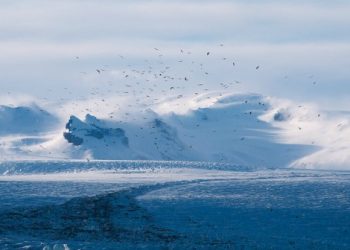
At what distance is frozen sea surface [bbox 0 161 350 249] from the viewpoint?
3959 centimetres

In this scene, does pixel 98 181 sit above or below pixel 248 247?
above

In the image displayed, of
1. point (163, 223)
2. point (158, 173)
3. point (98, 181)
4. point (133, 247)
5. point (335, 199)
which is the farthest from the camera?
point (158, 173)

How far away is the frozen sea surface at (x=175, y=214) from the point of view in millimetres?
39594

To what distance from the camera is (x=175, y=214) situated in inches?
1804

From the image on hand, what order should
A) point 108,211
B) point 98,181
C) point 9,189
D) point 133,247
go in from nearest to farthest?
point 133,247 → point 108,211 → point 9,189 → point 98,181

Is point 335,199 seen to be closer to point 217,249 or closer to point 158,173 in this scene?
point 217,249

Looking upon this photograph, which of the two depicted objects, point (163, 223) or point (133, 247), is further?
point (163, 223)

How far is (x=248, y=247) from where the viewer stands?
3888cm

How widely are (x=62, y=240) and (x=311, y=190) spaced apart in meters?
22.3

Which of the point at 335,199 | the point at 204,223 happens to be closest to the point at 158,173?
the point at 335,199

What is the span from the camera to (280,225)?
143ft

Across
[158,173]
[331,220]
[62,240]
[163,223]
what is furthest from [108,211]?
[158,173]

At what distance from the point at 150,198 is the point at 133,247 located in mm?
13324

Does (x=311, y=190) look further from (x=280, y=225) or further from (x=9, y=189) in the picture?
(x=9, y=189)
